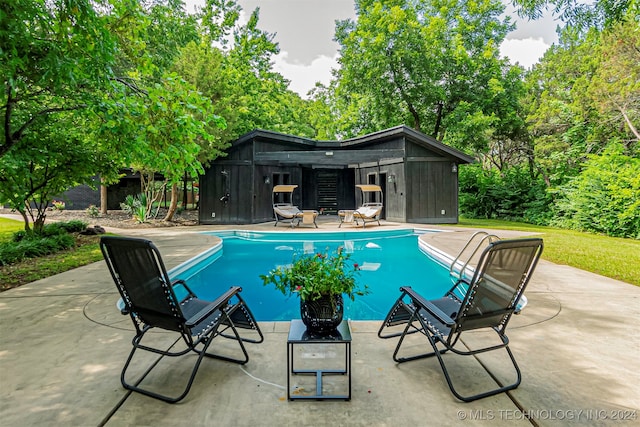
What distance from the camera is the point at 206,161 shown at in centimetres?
1127

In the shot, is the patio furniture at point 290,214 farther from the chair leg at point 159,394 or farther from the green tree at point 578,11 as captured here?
the chair leg at point 159,394

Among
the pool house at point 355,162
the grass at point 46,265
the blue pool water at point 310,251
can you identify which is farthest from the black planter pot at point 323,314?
the pool house at point 355,162

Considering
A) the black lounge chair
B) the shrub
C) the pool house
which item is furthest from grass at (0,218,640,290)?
the shrub

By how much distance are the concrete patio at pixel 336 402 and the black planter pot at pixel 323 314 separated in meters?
0.39

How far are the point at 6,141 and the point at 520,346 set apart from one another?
604 centimetres

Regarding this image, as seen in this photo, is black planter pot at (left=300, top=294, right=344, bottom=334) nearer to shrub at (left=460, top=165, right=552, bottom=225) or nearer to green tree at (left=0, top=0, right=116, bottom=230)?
green tree at (left=0, top=0, right=116, bottom=230)

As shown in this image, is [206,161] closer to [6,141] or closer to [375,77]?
[6,141]

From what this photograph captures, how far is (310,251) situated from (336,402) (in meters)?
5.97

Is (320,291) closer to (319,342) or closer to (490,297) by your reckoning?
(319,342)

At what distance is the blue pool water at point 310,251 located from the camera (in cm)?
424

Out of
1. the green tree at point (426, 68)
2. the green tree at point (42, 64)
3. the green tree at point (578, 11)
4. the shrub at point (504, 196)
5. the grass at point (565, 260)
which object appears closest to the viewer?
the green tree at point (42, 64)

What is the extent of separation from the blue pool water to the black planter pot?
181cm

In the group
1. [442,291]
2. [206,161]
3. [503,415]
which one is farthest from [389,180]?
[503,415]

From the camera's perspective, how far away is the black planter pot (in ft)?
6.54
